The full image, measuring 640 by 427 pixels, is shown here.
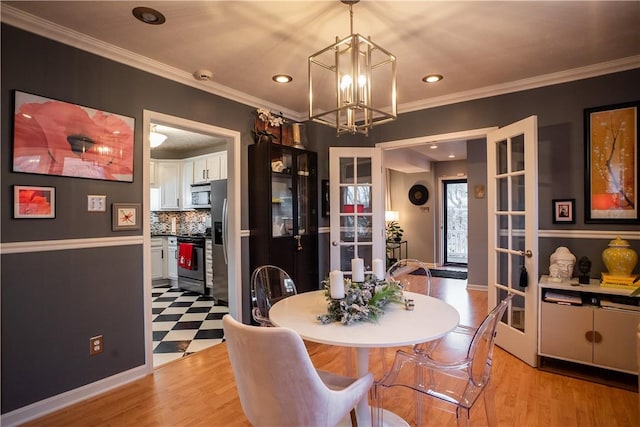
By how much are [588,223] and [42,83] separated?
163 inches

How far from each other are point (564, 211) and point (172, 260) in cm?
531

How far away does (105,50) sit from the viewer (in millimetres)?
2383

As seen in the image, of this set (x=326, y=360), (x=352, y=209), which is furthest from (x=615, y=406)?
(x=352, y=209)

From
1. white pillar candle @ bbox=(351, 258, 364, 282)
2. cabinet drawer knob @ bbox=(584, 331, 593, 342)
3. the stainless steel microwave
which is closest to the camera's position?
white pillar candle @ bbox=(351, 258, 364, 282)

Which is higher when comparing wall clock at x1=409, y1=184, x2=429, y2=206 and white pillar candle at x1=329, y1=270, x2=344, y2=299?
wall clock at x1=409, y1=184, x2=429, y2=206

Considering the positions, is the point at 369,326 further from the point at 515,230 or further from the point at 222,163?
the point at 222,163

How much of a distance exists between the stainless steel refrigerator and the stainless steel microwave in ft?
1.68

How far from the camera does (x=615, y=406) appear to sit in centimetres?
217

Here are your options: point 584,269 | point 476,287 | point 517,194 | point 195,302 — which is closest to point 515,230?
point 517,194

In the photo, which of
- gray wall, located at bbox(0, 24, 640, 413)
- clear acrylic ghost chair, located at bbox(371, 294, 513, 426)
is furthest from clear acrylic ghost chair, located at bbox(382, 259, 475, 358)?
gray wall, located at bbox(0, 24, 640, 413)

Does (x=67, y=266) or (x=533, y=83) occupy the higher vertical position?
(x=533, y=83)

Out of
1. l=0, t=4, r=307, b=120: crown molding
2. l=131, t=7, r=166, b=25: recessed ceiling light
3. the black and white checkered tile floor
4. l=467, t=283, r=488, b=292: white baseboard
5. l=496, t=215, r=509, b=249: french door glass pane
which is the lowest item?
the black and white checkered tile floor

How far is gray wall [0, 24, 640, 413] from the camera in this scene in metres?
2.02

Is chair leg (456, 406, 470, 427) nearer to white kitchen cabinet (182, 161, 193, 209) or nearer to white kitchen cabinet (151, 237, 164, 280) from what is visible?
white kitchen cabinet (182, 161, 193, 209)
